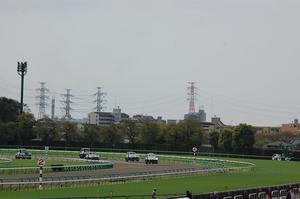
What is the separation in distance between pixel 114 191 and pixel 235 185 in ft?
29.2

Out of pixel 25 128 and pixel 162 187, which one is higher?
pixel 25 128

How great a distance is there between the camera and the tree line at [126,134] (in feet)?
334

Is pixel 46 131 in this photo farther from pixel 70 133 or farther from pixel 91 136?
pixel 91 136

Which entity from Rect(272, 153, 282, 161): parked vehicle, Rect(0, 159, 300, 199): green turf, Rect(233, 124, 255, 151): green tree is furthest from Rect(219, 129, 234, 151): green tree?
Rect(0, 159, 300, 199): green turf

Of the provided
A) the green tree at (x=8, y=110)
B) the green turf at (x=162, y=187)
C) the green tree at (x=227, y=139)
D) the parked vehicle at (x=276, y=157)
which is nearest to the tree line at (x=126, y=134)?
the green tree at (x=227, y=139)

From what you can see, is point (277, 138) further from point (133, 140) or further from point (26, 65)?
point (26, 65)

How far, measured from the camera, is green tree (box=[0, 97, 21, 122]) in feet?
430

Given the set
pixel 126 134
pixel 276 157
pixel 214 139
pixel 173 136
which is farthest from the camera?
pixel 126 134

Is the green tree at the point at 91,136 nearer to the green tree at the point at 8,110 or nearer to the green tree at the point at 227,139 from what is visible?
the green tree at the point at 227,139

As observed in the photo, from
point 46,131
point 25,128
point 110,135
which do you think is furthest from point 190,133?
point 25,128

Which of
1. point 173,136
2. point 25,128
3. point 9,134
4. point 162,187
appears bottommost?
point 162,187

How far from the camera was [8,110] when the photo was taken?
133m

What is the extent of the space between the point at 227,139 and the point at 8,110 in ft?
168

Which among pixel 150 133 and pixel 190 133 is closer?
pixel 190 133
